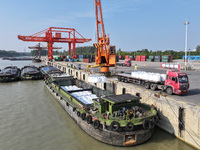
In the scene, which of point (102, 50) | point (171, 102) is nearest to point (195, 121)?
point (171, 102)

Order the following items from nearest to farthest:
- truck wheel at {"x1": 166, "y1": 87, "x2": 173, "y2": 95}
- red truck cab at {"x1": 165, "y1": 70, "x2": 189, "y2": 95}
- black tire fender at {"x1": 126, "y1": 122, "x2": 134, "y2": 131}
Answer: black tire fender at {"x1": 126, "y1": 122, "x2": 134, "y2": 131}, red truck cab at {"x1": 165, "y1": 70, "x2": 189, "y2": 95}, truck wheel at {"x1": 166, "y1": 87, "x2": 173, "y2": 95}

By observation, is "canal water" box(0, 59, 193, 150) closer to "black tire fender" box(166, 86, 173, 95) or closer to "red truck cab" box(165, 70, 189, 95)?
"black tire fender" box(166, 86, 173, 95)

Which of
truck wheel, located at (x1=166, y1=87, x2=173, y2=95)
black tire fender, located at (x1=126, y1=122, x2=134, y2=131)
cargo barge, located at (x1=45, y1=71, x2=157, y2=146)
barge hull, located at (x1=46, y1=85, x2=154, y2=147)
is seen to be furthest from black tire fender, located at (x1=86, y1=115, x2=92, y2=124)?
truck wheel, located at (x1=166, y1=87, x2=173, y2=95)

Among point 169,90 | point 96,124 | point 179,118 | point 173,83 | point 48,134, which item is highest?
point 173,83

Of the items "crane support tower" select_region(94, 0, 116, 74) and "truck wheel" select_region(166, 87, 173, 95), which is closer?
"truck wheel" select_region(166, 87, 173, 95)

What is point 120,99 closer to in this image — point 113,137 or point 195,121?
point 113,137

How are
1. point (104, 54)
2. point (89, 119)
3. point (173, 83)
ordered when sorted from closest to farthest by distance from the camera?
point (89, 119), point (173, 83), point (104, 54)

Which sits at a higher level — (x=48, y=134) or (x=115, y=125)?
(x=115, y=125)

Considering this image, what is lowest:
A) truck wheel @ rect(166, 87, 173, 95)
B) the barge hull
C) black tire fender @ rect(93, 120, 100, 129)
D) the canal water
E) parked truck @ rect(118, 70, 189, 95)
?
the canal water

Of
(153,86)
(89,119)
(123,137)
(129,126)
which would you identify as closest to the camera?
(129,126)

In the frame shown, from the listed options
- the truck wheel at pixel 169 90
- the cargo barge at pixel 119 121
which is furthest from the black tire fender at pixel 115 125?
the truck wheel at pixel 169 90

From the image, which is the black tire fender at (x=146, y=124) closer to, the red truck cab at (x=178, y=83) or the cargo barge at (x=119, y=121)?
the cargo barge at (x=119, y=121)

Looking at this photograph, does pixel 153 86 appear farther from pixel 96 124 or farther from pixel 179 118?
pixel 96 124

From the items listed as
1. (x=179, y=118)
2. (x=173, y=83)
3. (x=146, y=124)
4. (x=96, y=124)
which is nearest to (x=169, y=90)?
(x=173, y=83)
